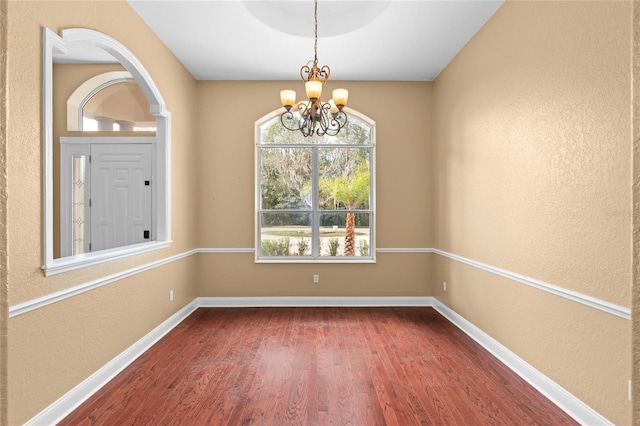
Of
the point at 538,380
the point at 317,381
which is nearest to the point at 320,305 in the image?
the point at 317,381

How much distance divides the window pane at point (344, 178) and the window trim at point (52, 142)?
84.0 inches

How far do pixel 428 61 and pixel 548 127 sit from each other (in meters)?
2.22

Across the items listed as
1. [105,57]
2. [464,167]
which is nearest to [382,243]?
[464,167]

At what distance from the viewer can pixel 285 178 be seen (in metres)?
5.23

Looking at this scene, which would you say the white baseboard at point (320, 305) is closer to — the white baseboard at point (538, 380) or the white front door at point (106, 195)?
the white baseboard at point (538, 380)

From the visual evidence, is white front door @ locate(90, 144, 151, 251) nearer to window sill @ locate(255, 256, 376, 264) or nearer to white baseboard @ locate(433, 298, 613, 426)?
window sill @ locate(255, 256, 376, 264)

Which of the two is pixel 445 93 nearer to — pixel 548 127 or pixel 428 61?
pixel 428 61

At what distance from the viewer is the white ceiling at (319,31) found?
11.0 ft

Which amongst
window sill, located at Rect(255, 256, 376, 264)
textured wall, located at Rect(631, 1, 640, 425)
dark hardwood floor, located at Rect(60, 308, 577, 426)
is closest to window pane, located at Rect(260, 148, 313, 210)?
window sill, located at Rect(255, 256, 376, 264)

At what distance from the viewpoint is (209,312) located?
4.77 metres

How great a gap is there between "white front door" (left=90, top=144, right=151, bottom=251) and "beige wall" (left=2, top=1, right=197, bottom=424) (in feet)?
3.41

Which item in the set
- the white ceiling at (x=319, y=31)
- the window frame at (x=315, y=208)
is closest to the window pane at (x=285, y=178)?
the window frame at (x=315, y=208)

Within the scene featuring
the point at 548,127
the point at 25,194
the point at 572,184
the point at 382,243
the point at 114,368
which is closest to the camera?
the point at 25,194

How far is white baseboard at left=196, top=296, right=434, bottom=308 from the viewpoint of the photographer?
5055 mm
